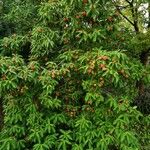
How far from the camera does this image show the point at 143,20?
56.6 ft

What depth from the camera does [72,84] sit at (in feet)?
27.6

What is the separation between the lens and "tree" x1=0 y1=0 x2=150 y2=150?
7.59m

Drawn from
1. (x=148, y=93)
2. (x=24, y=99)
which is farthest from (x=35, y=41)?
(x=148, y=93)

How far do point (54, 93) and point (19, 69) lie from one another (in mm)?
1085

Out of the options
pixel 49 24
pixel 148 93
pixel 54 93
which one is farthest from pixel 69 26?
pixel 148 93

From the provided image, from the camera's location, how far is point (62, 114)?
26.7ft

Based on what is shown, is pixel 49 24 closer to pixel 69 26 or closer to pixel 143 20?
pixel 69 26

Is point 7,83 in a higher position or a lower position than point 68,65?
lower

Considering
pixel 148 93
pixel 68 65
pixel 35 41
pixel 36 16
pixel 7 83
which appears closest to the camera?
pixel 7 83

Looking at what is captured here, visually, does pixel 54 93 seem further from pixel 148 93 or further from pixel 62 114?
pixel 148 93

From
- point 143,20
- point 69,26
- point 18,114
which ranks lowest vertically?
point 18,114

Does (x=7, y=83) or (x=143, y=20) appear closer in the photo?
(x=7, y=83)

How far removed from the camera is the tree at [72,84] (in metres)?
7.59

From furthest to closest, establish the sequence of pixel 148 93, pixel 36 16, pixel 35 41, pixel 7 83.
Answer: pixel 148 93 → pixel 36 16 → pixel 35 41 → pixel 7 83
